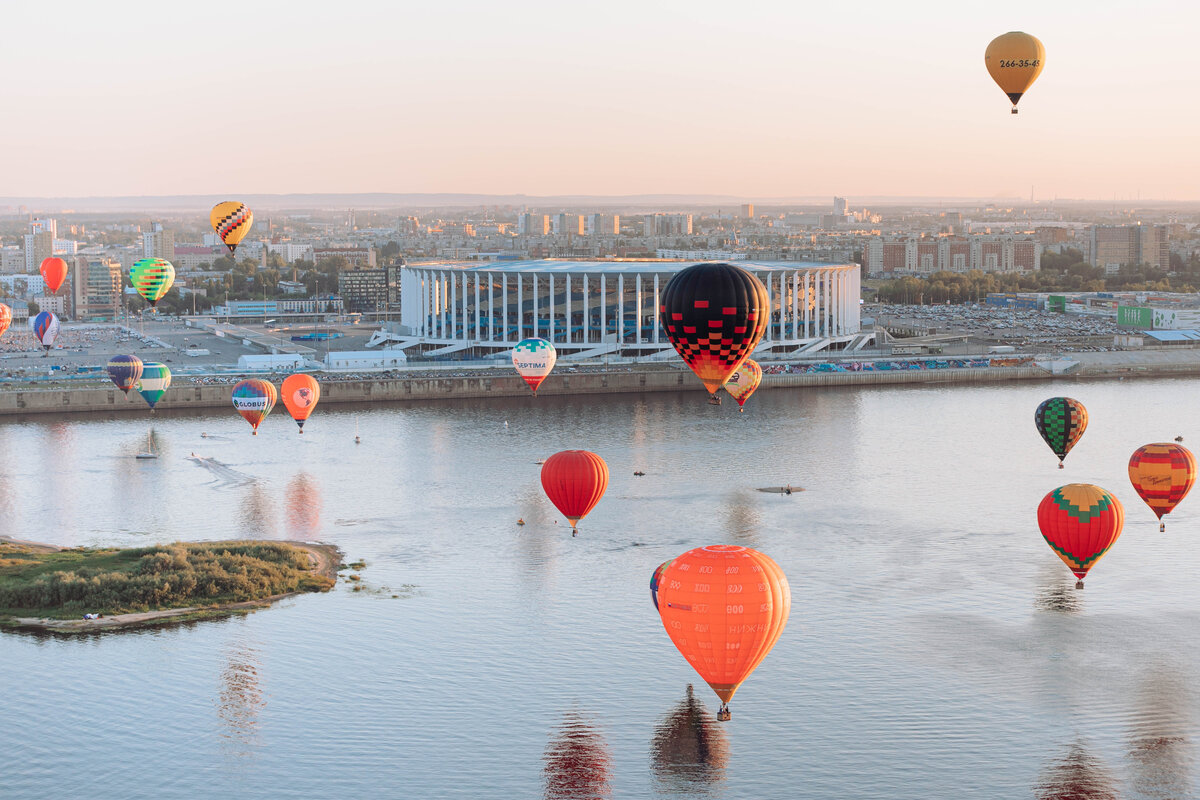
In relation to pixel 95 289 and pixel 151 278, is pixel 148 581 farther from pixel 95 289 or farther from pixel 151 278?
pixel 95 289

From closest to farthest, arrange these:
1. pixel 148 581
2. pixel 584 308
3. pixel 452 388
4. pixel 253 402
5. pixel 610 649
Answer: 1. pixel 610 649
2. pixel 148 581
3. pixel 253 402
4. pixel 452 388
5. pixel 584 308

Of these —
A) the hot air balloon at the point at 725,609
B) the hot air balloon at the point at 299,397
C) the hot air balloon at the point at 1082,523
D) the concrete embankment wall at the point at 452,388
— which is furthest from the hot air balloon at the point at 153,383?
the hot air balloon at the point at 725,609

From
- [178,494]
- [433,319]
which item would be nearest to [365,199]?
[433,319]

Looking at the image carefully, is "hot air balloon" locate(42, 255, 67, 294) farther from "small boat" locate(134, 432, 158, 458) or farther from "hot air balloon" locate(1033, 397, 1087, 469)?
"hot air balloon" locate(1033, 397, 1087, 469)

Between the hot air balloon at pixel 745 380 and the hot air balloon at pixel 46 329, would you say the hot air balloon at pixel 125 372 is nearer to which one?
the hot air balloon at pixel 46 329

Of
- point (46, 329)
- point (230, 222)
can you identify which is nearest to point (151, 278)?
point (230, 222)

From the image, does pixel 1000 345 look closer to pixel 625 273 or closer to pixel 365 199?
pixel 625 273

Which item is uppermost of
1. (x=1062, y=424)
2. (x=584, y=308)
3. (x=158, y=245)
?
(x=158, y=245)
